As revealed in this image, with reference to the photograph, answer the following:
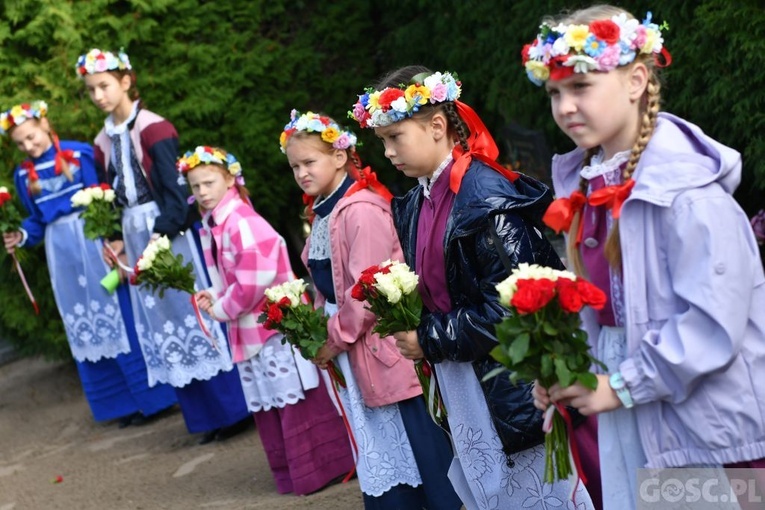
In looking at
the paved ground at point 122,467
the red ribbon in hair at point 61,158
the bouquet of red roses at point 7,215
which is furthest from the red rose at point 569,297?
the bouquet of red roses at point 7,215

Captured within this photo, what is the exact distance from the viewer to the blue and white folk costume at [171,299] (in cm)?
713

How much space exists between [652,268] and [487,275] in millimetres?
934

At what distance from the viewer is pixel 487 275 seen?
3576mm

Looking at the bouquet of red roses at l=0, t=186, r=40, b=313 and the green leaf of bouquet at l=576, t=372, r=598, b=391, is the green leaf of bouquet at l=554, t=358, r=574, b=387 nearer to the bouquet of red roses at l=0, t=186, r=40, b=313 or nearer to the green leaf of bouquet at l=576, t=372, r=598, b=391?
the green leaf of bouquet at l=576, t=372, r=598, b=391

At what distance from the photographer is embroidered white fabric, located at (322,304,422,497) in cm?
470

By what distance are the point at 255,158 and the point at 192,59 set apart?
970 mm

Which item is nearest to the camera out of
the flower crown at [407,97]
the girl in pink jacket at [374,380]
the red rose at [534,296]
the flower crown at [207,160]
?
the red rose at [534,296]

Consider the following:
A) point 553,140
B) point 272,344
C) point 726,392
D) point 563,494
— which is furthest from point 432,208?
point 553,140

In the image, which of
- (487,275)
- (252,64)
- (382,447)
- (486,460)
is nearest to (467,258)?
(487,275)

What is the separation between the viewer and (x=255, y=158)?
30.5 feet

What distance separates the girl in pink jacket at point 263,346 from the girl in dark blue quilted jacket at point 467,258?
1870 millimetres

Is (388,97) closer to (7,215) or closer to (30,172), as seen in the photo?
(30,172)

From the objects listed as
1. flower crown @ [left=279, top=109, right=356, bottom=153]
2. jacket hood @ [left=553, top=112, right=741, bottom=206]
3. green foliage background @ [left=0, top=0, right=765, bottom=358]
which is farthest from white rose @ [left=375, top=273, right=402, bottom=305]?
green foliage background @ [left=0, top=0, right=765, bottom=358]

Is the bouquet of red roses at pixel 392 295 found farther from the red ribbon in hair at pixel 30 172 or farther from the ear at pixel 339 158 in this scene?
the red ribbon in hair at pixel 30 172
